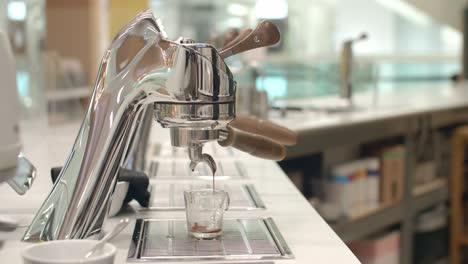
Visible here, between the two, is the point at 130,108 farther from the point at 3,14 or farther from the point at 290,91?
the point at 290,91

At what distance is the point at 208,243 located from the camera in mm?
891

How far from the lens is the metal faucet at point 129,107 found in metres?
0.79

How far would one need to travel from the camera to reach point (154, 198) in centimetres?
115

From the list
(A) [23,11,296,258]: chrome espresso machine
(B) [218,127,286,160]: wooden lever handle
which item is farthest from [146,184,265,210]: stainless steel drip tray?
(A) [23,11,296,258]: chrome espresso machine

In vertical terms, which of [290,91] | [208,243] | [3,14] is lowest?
[208,243]

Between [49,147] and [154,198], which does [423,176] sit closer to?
[49,147]

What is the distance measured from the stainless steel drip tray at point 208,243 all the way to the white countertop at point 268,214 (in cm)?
2

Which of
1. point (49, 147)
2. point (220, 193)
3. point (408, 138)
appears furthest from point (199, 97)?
point (408, 138)

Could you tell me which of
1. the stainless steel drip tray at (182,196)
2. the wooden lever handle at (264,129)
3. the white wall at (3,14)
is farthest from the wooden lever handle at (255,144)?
the white wall at (3,14)

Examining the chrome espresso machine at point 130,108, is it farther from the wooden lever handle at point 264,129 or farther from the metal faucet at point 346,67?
the metal faucet at point 346,67

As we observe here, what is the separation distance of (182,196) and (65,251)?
482mm

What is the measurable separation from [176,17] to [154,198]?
4287 millimetres

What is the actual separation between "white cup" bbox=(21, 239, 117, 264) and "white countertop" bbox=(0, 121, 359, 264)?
0.10 m

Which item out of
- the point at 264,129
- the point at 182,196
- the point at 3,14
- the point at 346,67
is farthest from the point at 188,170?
the point at 346,67
